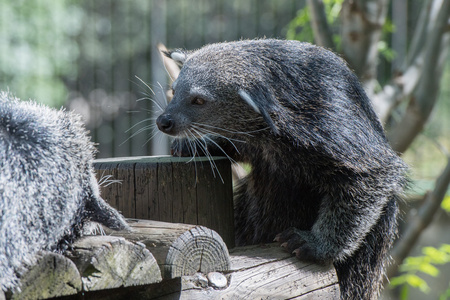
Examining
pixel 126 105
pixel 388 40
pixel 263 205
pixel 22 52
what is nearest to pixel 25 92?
pixel 22 52

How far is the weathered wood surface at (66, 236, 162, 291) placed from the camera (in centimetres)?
207

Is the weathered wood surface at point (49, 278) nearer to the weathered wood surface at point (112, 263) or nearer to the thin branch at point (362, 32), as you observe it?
the weathered wood surface at point (112, 263)

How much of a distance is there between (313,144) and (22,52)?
660 centimetres

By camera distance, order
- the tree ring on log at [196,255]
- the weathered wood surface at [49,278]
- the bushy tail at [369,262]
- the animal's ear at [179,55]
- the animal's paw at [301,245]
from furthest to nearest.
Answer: the animal's ear at [179,55] → the bushy tail at [369,262] → the animal's paw at [301,245] → the tree ring on log at [196,255] → the weathered wood surface at [49,278]

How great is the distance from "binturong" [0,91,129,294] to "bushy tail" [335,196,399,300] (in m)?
1.60

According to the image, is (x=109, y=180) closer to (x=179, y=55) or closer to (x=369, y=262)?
(x=179, y=55)

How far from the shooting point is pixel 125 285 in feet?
7.09

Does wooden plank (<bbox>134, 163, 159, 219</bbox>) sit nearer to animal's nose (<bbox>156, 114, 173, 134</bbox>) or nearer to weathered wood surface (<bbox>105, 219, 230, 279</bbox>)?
animal's nose (<bbox>156, 114, 173, 134</bbox>)

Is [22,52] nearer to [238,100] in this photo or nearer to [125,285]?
[238,100]

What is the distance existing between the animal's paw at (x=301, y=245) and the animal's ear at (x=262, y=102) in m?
0.58

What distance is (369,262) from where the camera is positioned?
3541 mm

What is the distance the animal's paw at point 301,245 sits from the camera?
306 centimetres

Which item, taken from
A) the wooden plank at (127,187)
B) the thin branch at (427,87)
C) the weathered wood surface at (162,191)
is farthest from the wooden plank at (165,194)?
the thin branch at (427,87)

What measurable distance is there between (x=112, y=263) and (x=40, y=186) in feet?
1.29
